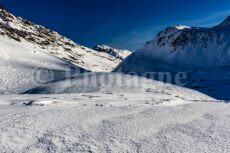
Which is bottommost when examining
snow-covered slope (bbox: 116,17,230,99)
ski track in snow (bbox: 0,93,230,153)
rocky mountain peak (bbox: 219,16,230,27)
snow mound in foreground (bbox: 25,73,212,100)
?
ski track in snow (bbox: 0,93,230,153)

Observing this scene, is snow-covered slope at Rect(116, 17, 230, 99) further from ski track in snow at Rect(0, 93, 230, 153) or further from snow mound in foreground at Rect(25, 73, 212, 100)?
ski track in snow at Rect(0, 93, 230, 153)

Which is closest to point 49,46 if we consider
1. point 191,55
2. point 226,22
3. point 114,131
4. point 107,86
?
point 191,55

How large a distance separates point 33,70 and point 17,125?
24.8m

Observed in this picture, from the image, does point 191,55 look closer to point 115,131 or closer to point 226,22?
point 226,22

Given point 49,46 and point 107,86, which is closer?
point 107,86

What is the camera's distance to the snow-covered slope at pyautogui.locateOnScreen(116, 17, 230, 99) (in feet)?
78.1

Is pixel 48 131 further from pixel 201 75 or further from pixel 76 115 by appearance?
pixel 201 75

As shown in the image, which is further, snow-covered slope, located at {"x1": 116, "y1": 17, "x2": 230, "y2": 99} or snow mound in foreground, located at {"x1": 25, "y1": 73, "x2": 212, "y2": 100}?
snow-covered slope, located at {"x1": 116, "y1": 17, "x2": 230, "y2": 99}

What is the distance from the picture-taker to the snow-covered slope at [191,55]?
23.8 meters

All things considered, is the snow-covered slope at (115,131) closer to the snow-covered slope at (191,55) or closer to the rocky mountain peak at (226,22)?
the snow-covered slope at (191,55)

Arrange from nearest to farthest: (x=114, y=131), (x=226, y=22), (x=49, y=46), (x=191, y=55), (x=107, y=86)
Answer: (x=114, y=131) → (x=107, y=86) → (x=191, y=55) → (x=226, y=22) → (x=49, y=46)

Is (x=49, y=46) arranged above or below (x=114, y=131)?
above

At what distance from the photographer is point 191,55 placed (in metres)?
32.8

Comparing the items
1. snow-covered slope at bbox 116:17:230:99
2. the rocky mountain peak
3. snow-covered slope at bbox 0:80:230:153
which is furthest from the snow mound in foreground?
the rocky mountain peak
